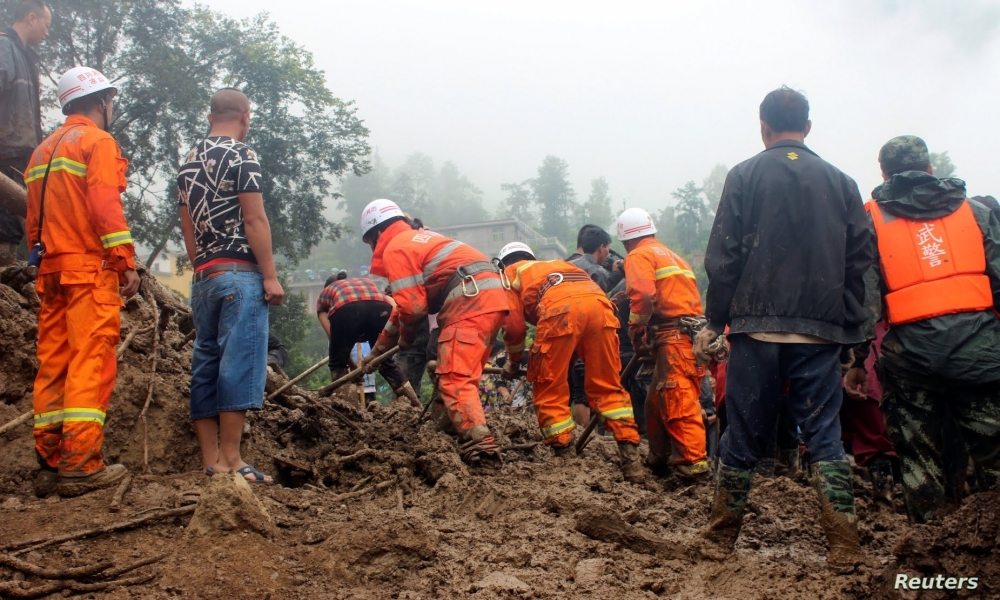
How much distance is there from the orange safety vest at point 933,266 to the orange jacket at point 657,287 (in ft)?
6.08

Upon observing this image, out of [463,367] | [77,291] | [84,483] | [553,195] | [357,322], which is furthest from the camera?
[553,195]

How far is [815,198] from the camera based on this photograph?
3068 mm

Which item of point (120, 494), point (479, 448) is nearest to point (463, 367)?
point (479, 448)

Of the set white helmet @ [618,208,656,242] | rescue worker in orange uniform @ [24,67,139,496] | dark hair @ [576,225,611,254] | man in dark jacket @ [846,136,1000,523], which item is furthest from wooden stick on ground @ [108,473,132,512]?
dark hair @ [576,225,611,254]

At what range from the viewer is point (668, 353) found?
204 inches

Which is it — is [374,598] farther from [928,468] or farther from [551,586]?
[928,468]

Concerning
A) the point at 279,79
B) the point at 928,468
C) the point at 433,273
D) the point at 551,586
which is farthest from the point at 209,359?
the point at 279,79

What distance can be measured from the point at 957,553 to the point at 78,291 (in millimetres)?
3572

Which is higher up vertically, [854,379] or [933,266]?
[933,266]

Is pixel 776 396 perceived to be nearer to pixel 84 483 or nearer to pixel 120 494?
pixel 120 494

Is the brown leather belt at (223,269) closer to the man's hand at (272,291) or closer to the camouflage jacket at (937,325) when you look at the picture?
the man's hand at (272,291)

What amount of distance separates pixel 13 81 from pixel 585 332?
13.3 feet

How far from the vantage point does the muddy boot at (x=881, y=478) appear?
4.26m

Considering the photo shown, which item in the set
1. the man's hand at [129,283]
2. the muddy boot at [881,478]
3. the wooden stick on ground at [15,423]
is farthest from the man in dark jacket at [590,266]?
the wooden stick on ground at [15,423]
